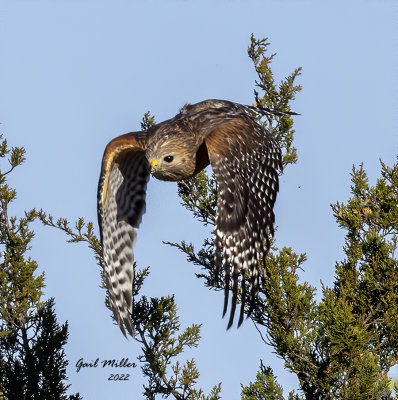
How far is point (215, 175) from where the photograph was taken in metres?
6.85

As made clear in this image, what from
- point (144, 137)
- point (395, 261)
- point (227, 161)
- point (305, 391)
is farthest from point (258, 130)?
point (305, 391)

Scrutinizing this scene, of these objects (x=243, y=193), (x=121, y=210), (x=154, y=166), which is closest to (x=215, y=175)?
(x=243, y=193)

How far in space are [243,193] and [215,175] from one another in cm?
36

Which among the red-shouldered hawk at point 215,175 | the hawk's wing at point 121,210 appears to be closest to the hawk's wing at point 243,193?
the red-shouldered hawk at point 215,175

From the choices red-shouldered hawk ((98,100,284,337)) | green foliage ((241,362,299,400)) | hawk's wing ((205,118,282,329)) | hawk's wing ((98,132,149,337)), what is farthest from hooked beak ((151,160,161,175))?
green foliage ((241,362,299,400))

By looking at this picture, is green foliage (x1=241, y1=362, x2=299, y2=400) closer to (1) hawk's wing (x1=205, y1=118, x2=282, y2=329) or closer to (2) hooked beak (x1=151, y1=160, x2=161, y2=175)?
(1) hawk's wing (x1=205, y1=118, x2=282, y2=329)

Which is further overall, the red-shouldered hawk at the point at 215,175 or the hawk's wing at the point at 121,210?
the hawk's wing at the point at 121,210

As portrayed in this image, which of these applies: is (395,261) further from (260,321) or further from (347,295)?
(260,321)

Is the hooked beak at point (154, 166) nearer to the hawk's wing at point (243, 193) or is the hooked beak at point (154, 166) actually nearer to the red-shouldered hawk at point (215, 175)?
the red-shouldered hawk at point (215, 175)

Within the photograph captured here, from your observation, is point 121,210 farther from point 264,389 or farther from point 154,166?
point 264,389

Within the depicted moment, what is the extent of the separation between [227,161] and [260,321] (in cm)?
161

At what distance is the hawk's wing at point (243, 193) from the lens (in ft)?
22.3

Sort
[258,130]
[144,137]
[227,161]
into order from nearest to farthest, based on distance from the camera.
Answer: [227,161], [258,130], [144,137]

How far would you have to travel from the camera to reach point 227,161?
702 cm
